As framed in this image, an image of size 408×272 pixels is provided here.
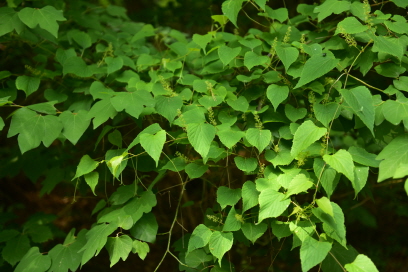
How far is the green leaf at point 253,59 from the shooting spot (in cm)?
195

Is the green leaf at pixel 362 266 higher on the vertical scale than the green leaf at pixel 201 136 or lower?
lower

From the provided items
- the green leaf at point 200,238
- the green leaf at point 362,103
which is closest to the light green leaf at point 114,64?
the green leaf at point 200,238

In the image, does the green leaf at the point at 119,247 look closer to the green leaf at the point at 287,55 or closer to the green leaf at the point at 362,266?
the green leaf at the point at 362,266

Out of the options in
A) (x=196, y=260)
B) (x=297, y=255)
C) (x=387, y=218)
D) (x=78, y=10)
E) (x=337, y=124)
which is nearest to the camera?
(x=196, y=260)

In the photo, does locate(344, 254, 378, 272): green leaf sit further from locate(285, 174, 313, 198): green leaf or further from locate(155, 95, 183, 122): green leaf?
locate(155, 95, 183, 122): green leaf

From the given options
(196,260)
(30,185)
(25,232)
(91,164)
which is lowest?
(30,185)

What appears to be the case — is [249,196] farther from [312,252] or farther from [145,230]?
[145,230]

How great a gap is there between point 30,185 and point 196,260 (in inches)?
123

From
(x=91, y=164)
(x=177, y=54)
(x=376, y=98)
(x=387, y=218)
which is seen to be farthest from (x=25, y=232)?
(x=387, y=218)

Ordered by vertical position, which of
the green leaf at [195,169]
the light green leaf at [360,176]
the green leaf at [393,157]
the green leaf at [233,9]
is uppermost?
the green leaf at [233,9]

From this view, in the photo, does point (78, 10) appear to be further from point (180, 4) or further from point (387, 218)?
point (387, 218)

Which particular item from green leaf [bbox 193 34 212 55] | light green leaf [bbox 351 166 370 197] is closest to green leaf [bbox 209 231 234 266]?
light green leaf [bbox 351 166 370 197]

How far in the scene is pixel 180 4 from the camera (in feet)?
13.8

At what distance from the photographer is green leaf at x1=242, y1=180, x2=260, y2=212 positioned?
1.71 meters
